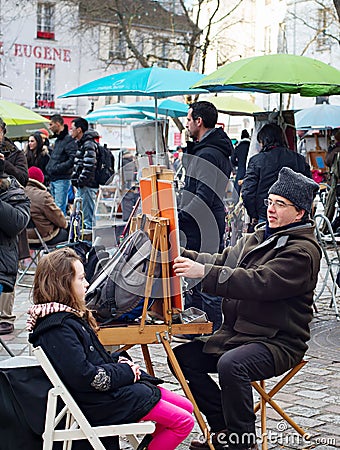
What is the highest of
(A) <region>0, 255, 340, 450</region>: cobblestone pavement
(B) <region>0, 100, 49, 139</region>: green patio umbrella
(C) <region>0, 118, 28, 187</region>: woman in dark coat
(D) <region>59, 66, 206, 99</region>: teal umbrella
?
(D) <region>59, 66, 206, 99</region>: teal umbrella

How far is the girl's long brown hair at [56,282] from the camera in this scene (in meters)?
3.64

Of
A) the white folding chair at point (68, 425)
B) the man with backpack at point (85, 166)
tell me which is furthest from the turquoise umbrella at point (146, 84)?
the white folding chair at point (68, 425)

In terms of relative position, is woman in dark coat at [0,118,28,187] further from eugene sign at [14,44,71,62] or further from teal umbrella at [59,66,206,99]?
eugene sign at [14,44,71,62]

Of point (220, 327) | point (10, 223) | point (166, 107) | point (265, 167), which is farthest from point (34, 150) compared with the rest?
point (220, 327)

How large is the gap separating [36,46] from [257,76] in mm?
33319

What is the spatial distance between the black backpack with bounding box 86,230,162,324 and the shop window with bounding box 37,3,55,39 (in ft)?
121

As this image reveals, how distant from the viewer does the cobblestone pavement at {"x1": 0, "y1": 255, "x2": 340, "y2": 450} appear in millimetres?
4745

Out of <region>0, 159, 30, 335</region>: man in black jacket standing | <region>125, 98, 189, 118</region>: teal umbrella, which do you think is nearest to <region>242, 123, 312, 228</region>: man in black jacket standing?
<region>0, 159, 30, 335</region>: man in black jacket standing

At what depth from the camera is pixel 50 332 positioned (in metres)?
3.57

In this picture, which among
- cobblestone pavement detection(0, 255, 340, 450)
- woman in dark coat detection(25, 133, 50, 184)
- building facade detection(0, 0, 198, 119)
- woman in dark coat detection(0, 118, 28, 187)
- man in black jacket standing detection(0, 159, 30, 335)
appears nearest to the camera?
cobblestone pavement detection(0, 255, 340, 450)

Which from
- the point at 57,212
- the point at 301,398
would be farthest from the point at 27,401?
the point at 57,212

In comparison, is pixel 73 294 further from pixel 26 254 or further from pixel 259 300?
pixel 26 254

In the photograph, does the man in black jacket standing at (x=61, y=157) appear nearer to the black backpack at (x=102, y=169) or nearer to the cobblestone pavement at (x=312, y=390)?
the black backpack at (x=102, y=169)

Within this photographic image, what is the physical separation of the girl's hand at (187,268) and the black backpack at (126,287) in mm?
170
